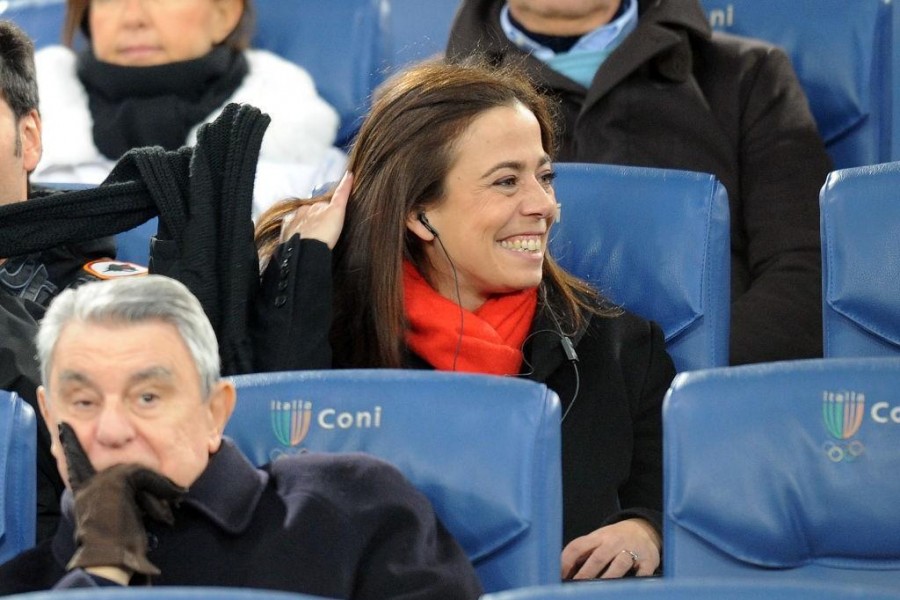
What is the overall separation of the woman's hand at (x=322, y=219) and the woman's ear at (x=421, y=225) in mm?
100

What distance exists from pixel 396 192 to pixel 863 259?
0.68 meters

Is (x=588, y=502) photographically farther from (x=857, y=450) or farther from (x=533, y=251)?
(x=857, y=450)

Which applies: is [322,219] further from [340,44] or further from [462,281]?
[340,44]

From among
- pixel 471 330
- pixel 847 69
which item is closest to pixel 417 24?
pixel 847 69

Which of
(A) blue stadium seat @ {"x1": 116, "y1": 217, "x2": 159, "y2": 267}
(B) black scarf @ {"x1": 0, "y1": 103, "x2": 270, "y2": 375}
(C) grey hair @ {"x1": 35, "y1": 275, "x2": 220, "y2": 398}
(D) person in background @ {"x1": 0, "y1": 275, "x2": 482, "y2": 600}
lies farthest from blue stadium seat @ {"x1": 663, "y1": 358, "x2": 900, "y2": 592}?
(A) blue stadium seat @ {"x1": 116, "y1": 217, "x2": 159, "y2": 267}

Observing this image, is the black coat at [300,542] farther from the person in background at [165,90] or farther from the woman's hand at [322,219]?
the person in background at [165,90]

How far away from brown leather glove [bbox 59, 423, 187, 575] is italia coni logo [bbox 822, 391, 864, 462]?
0.69m

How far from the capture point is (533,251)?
2.49 m

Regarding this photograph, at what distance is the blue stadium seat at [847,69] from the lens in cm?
319

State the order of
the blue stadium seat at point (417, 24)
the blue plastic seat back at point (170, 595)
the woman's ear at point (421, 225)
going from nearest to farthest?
the blue plastic seat back at point (170, 595) → the woman's ear at point (421, 225) → the blue stadium seat at point (417, 24)

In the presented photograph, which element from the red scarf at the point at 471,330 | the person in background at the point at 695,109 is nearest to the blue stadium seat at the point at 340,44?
the person in background at the point at 695,109

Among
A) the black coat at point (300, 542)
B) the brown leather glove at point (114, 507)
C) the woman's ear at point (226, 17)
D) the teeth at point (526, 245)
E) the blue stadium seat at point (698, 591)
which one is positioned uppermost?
the blue stadium seat at point (698, 591)

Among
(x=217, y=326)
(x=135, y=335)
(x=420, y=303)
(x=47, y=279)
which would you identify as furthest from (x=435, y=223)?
(x=135, y=335)

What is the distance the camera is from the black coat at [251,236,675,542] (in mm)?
2336
